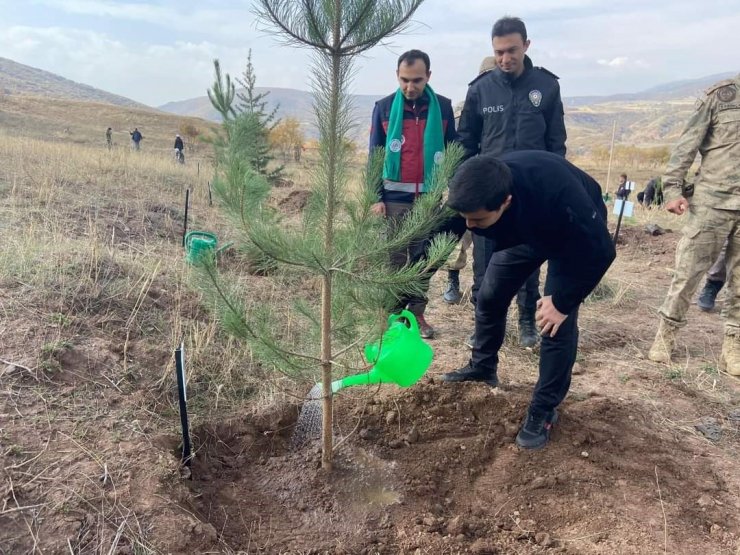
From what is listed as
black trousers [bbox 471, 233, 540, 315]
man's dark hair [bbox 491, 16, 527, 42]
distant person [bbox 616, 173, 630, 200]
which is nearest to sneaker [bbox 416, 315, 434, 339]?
black trousers [bbox 471, 233, 540, 315]

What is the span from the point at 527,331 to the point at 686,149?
1.53 meters

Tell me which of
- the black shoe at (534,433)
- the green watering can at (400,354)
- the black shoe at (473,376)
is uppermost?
the green watering can at (400,354)

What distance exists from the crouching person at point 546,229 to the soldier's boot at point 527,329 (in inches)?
45.0

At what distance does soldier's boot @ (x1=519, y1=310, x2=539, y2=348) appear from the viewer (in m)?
3.50

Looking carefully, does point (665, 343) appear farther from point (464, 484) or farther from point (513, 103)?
point (464, 484)

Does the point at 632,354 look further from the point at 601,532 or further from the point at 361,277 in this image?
the point at 361,277

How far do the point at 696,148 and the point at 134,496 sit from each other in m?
3.57

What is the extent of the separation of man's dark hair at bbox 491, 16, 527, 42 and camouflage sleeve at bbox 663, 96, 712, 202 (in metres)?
1.23

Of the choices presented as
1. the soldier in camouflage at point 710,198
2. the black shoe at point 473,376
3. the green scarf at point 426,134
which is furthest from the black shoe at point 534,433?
the soldier in camouflage at point 710,198

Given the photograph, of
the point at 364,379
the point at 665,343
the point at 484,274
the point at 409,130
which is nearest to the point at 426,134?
the point at 409,130

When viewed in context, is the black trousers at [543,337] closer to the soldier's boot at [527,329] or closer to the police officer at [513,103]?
the police officer at [513,103]

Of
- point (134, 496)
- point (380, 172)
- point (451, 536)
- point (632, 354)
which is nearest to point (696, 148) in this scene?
point (632, 354)

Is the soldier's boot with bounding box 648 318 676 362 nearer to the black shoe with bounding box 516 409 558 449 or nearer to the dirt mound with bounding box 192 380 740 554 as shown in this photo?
the dirt mound with bounding box 192 380 740 554

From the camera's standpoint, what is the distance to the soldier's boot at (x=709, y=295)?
15.3ft
